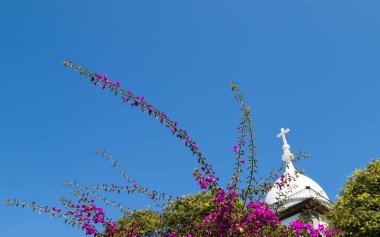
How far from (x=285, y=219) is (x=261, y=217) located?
22.4 metres

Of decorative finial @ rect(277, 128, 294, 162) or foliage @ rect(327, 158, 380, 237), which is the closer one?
foliage @ rect(327, 158, 380, 237)

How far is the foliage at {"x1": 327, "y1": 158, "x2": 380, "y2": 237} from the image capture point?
16.4m

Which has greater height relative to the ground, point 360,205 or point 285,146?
point 285,146

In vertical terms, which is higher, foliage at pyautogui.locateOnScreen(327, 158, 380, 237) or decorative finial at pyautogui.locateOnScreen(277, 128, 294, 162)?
decorative finial at pyautogui.locateOnScreen(277, 128, 294, 162)

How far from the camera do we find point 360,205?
17688mm

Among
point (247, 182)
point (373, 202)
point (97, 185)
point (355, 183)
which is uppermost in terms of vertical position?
point (355, 183)

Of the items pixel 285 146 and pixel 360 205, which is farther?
pixel 285 146

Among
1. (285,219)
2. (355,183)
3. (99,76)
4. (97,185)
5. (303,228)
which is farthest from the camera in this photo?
(285,219)

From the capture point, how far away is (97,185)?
8383mm

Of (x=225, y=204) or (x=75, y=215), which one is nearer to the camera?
(x=225, y=204)

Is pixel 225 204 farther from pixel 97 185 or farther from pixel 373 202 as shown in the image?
pixel 373 202

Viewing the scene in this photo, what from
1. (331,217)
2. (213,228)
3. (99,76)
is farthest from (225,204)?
(331,217)

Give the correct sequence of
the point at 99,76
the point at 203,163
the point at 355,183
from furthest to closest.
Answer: the point at 355,183 < the point at 203,163 < the point at 99,76

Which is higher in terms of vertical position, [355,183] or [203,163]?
[355,183]
